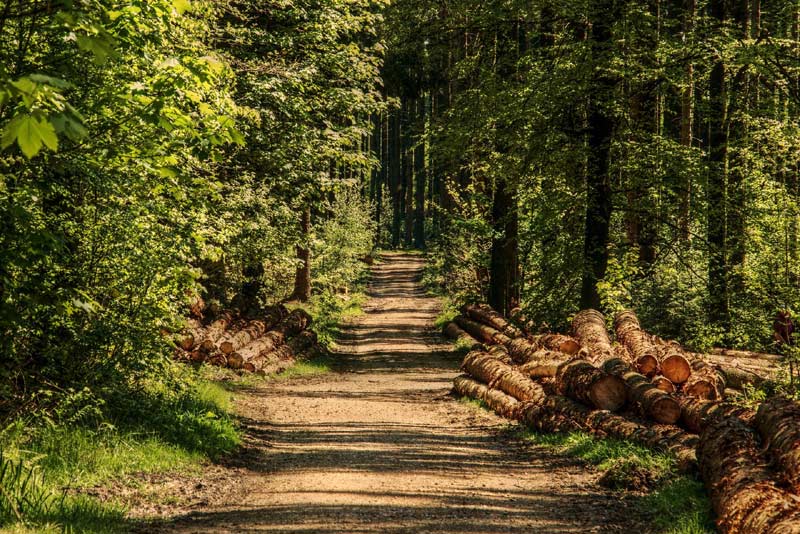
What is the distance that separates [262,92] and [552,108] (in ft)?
19.5

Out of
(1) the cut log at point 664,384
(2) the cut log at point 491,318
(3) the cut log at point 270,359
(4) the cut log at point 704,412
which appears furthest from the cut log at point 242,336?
(4) the cut log at point 704,412

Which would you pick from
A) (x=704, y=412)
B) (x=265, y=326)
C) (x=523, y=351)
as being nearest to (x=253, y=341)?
(x=265, y=326)

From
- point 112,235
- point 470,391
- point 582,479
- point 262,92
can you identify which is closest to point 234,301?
point 262,92

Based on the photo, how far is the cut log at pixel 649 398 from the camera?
9.41 meters

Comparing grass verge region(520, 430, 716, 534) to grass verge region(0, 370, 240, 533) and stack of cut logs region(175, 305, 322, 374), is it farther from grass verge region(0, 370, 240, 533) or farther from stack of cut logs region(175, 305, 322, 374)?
stack of cut logs region(175, 305, 322, 374)

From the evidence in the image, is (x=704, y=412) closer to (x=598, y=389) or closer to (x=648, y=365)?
(x=598, y=389)

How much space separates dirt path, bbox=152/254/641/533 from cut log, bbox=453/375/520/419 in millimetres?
302

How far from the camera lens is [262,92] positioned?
51.2 feet

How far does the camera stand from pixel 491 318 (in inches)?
853

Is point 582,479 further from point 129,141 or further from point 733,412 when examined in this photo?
point 129,141

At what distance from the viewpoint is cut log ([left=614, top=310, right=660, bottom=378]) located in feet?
36.6

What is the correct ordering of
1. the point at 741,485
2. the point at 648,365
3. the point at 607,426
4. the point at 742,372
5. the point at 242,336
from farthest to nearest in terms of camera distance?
the point at 242,336 → the point at 742,372 → the point at 648,365 → the point at 607,426 → the point at 741,485

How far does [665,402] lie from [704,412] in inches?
25.3

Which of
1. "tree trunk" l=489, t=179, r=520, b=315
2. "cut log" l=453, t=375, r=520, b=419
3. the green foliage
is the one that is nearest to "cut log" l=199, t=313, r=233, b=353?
the green foliage
